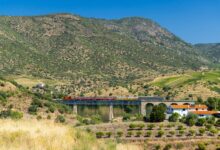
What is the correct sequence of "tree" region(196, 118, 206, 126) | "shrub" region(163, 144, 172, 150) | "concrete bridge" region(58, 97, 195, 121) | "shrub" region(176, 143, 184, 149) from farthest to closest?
"concrete bridge" region(58, 97, 195, 121)
"tree" region(196, 118, 206, 126)
"shrub" region(176, 143, 184, 149)
"shrub" region(163, 144, 172, 150)

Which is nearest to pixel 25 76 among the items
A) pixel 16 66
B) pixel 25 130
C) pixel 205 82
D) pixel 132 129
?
pixel 16 66

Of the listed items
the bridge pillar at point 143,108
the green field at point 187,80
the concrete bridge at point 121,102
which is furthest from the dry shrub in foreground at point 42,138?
the green field at point 187,80

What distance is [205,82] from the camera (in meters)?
132

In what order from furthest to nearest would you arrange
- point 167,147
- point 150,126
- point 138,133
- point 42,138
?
point 150,126 → point 138,133 → point 167,147 → point 42,138

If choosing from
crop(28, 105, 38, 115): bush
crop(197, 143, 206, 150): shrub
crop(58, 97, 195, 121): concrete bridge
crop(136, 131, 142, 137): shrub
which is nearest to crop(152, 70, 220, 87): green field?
crop(58, 97, 195, 121): concrete bridge

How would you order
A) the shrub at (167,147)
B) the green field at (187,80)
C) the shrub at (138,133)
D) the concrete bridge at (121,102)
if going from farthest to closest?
1. the green field at (187,80)
2. the concrete bridge at (121,102)
3. the shrub at (138,133)
4. the shrub at (167,147)

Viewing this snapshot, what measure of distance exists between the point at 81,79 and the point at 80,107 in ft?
176

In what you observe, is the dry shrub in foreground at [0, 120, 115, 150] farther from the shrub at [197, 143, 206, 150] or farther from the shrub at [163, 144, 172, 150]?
the shrub at [163, 144, 172, 150]

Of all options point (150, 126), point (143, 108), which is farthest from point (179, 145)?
point (143, 108)

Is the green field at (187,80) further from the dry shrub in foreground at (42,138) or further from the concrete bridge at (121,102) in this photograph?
the dry shrub in foreground at (42,138)

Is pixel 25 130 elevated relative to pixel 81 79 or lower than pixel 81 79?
lower

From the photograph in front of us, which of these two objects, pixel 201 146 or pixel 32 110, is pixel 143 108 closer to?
pixel 32 110

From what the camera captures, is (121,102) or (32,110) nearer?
(32,110)

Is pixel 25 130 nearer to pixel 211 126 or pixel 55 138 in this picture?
pixel 55 138
